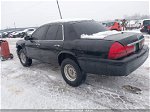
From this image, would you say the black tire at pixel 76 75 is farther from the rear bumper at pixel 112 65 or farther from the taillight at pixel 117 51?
the taillight at pixel 117 51

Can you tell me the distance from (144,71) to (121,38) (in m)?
2.13

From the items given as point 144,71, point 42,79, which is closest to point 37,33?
point 42,79

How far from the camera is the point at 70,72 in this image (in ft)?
15.0

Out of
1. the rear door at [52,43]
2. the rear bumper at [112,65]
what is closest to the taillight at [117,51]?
the rear bumper at [112,65]

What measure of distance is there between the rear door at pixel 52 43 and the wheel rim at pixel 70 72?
48 cm

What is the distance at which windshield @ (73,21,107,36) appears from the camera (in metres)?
4.36

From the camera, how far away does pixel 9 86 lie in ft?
16.1

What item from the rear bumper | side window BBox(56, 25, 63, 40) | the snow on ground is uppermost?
side window BBox(56, 25, 63, 40)

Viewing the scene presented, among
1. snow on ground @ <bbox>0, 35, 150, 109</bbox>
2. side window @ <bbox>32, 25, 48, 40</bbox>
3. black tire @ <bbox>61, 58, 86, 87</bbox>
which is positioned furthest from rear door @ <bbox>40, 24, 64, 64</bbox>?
snow on ground @ <bbox>0, 35, 150, 109</bbox>

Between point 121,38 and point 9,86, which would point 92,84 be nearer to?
point 121,38

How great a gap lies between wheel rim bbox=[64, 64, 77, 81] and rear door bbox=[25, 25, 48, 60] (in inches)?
57.8

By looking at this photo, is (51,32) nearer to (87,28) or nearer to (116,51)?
(87,28)

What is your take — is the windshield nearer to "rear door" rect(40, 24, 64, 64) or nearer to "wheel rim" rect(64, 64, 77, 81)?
"rear door" rect(40, 24, 64, 64)

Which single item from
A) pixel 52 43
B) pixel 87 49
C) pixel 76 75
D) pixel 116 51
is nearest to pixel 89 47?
pixel 87 49
